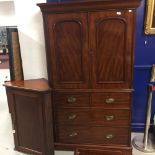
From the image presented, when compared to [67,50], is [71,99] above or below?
below

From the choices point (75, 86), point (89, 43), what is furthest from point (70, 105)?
point (89, 43)

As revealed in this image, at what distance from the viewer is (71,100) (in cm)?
229

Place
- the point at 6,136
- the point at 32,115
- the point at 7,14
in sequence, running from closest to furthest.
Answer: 1. the point at 32,115
2. the point at 6,136
3. the point at 7,14

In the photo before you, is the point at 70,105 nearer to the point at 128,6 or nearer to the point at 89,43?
the point at 89,43

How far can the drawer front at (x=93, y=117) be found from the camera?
2.27 meters

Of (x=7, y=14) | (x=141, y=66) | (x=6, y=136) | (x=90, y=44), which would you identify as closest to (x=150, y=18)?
(x=141, y=66)

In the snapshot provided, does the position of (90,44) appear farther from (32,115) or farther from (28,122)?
(28,122)

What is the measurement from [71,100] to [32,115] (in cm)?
46

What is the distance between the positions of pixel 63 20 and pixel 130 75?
889 mm

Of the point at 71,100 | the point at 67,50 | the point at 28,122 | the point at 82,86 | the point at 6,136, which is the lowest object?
the point at 6,136

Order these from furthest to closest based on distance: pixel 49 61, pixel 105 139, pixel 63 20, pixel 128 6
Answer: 1. pixel 105 139
2. pixel 49 61
3. pixel 63 20
4. pixel 128 6

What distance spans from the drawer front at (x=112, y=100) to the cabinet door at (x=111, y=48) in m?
0.09

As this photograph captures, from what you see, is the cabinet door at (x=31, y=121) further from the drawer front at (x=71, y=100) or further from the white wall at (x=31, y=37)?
the white wall at (x=31, y=37)

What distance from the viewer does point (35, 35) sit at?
2.47m
